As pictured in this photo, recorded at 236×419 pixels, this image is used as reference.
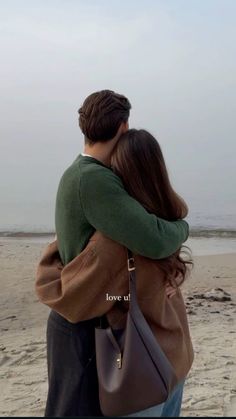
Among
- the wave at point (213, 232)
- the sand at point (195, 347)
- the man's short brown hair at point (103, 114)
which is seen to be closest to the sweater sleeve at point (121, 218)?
the man's short brown hair at point (103, 114)

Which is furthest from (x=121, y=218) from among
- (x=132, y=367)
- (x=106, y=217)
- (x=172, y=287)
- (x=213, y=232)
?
(x=213, y=232)

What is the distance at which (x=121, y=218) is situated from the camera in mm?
1946

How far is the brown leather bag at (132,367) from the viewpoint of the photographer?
193cm

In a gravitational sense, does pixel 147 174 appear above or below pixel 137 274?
above

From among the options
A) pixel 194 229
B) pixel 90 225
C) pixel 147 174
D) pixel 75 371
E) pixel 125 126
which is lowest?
pixel 194 229

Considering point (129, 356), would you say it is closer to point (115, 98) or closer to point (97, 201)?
point (97, 201)

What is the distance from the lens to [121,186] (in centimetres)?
200

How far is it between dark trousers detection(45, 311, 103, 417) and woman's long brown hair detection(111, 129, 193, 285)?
392mm

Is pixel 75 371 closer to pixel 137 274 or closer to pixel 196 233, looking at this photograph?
pixel 137 274

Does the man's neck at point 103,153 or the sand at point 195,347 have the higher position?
the man's neck at point 103,153

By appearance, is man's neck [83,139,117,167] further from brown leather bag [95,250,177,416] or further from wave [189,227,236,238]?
wave [189,227,236,238]

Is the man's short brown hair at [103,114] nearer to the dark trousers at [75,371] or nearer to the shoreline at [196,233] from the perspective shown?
the dark trousers at [75,371]

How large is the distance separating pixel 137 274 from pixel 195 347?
3576 millimetres

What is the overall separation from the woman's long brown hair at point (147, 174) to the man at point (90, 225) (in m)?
0.05
